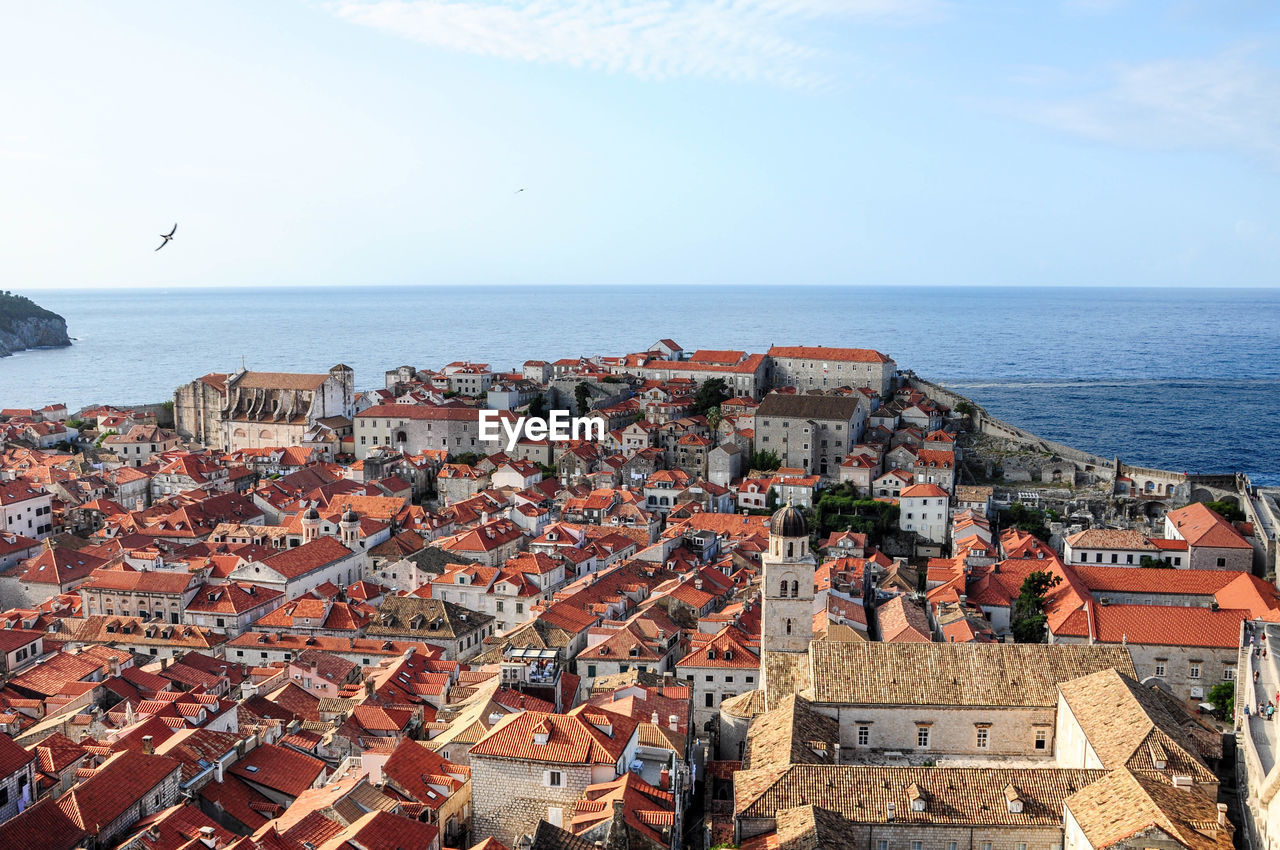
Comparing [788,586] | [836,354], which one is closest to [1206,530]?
[788,586]

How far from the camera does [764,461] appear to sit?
62094mm

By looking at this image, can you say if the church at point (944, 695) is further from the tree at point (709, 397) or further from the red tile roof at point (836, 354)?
the red tile roof at point (836, 354)

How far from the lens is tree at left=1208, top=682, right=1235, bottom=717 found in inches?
1095

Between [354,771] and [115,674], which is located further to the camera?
[115,674]

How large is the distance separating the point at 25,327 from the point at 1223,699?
628 feet

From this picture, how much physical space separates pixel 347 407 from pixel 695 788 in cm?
6032

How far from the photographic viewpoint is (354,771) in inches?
850

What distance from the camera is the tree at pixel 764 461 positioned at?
2432 inches

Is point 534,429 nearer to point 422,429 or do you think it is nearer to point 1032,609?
point 422,429

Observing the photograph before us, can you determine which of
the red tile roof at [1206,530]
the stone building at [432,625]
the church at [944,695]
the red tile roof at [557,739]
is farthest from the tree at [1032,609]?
the stone building at [432,625]

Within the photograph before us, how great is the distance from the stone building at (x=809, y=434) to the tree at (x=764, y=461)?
0.29m

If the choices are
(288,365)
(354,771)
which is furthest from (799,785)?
(288,365)

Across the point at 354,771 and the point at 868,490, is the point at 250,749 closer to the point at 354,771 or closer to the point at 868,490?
the point at 354,771

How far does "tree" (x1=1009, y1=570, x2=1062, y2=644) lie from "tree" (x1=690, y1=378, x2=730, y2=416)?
34882 millimetres
